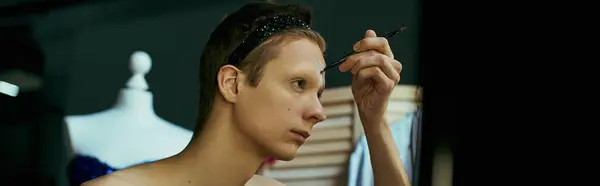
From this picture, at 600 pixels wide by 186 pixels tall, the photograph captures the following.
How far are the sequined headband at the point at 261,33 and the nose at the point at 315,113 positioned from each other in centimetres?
9

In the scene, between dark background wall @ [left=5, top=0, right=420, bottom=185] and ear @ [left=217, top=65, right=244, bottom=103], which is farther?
dark background wall @ [left=5, top=0, right=420, bottom=185]

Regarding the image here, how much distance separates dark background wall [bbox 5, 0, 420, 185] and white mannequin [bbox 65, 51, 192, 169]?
0.04ft

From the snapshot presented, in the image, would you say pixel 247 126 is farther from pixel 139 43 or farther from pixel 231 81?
pixel 139 43

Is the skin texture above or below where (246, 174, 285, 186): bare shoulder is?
above

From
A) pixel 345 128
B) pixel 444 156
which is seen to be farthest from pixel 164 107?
pixel 444 156

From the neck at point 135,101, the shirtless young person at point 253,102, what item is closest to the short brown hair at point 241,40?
the shirtless young person at point 253,102

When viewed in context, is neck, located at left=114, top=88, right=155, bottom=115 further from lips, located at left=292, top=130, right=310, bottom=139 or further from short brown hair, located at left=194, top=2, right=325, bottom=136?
lips, located at left=292, top=130, right=310, bottom=139

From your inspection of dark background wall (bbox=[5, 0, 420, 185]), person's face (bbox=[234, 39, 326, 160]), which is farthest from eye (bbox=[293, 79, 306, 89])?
dark background wall (bbox=[5, 0, 420, 185])

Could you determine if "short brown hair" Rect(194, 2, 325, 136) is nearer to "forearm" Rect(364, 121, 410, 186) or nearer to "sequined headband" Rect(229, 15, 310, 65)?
"sequined headband" Rect(229, 15, 310, 65)

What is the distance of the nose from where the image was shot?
3.15 feet

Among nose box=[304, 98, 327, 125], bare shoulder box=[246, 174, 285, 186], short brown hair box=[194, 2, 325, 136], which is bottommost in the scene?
bare shoulder box=[246, 174, 285, 186]

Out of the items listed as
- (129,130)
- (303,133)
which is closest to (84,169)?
(129,130)

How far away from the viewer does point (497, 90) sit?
1182 mm

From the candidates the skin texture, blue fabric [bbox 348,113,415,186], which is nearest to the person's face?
the skin texture
